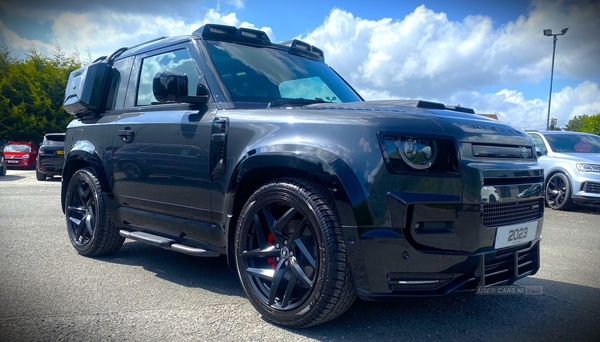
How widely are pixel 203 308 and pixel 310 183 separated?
48.6 inches

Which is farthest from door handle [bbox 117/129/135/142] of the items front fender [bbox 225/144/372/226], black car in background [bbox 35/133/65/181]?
black car in background [bbox 35/133/65/181]

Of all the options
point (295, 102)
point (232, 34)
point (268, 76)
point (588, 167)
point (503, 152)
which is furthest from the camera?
point (588, 167)

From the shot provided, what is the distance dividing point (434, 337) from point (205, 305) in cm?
156

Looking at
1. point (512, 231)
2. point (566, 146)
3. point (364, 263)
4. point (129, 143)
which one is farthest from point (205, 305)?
point (566, 146)

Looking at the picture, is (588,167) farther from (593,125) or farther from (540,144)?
(593,125)

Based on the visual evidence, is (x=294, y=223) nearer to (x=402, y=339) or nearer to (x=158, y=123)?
(x=402, y=339)

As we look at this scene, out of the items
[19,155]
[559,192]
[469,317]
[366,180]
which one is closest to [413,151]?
[366,180]

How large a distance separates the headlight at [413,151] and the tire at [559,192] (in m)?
8.01

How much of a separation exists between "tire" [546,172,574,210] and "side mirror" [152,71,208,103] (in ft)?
27.4

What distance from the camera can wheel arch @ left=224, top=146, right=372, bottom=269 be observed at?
264cm

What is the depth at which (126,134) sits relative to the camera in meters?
4.24

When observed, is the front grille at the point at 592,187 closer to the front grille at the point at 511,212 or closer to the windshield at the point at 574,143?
the windshield at the point at 574,143

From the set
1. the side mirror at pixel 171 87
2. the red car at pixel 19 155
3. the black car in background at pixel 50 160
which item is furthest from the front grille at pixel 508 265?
the red car at pixel 19 155

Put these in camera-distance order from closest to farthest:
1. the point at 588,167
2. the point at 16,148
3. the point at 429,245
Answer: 1. the point at 429,245
2. the point at 588,167
3. the point at 16,148
